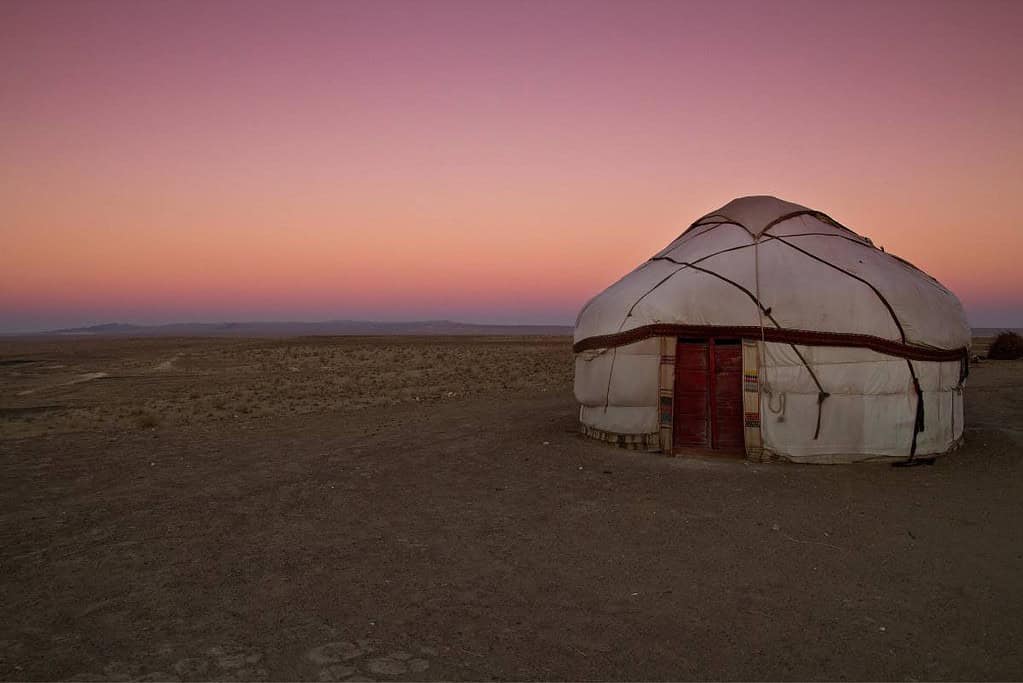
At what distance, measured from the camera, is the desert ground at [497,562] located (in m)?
3.91

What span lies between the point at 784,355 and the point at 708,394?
1101 millimetres

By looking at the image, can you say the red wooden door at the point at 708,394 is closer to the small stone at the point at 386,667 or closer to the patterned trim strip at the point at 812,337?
the patterned trim strip at the point at 812,337

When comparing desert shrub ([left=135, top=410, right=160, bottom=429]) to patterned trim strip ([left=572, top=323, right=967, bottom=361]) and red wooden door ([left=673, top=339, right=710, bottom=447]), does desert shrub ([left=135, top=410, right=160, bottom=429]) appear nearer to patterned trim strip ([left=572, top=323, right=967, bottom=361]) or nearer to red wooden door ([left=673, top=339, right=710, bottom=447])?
patterned trim strip ([left=572, top=323, right=967, bottom=361])

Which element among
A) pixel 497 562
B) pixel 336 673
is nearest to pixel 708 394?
pixel 497 562

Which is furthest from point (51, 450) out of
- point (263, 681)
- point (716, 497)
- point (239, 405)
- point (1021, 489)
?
point (1021, 489)

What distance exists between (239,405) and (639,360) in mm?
11324

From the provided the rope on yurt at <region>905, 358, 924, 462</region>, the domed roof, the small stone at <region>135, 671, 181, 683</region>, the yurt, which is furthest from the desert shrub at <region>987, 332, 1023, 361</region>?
the small stone at <region>135, 671, 181, 683</region>

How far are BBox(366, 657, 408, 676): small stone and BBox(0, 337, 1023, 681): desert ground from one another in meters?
0.01

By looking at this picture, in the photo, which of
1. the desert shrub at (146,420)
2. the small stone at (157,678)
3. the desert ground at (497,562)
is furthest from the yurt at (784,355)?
the desert shrub at (146,420)

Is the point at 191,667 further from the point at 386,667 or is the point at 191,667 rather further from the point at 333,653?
the point at 386,667

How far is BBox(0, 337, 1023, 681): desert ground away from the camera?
3912 mm

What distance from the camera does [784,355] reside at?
338 inches

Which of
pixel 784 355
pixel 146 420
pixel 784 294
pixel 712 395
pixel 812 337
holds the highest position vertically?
pixel 784 294

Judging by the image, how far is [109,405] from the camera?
16.9 m
